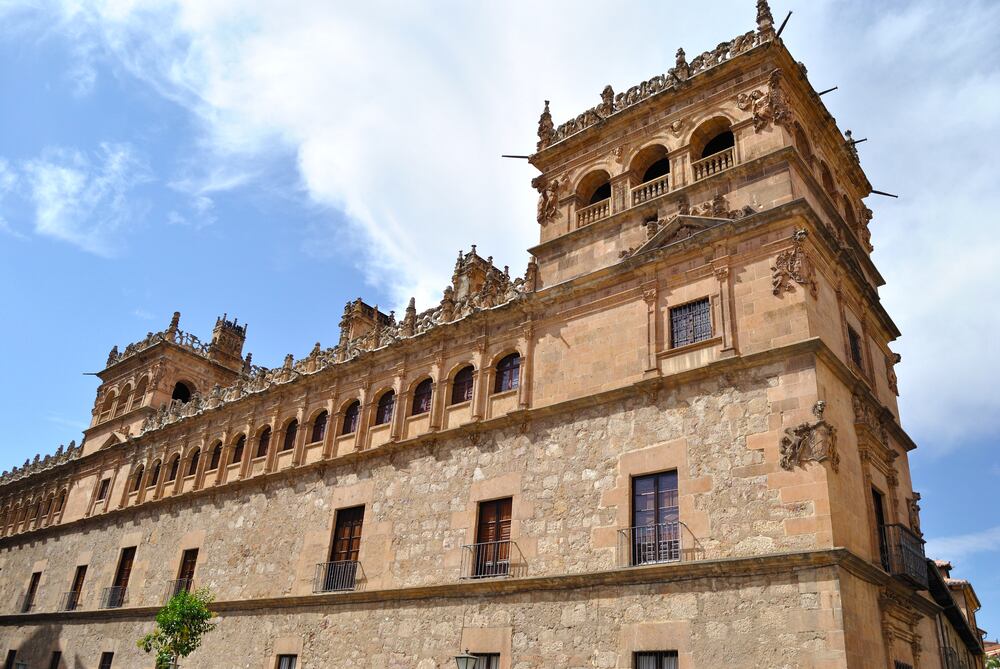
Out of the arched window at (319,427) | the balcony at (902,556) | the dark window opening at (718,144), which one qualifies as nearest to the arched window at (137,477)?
the arched window at (319,427)

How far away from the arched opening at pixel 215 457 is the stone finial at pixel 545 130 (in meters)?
14.4

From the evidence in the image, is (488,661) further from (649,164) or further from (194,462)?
(194,462)

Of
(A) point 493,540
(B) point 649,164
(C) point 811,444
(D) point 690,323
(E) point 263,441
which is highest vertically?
(B) point 649,164

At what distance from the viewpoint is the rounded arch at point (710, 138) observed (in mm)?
17188

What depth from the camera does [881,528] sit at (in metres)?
14.7

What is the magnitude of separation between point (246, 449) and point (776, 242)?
16931 millimetres

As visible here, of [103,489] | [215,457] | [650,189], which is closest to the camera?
[650,189]

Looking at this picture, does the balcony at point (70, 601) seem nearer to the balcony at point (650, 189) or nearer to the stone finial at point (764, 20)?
the balcony at point (650, 189)

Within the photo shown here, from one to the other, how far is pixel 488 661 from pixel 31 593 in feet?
81.3

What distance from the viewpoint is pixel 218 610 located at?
21641mm

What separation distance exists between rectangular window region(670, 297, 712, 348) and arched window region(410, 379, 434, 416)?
6698mm

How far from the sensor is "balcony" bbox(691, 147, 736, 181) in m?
16.4

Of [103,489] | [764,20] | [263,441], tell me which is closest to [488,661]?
[263,441]

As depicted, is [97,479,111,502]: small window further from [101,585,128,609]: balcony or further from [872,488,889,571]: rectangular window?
[872,488,889,571]: rectangular window
